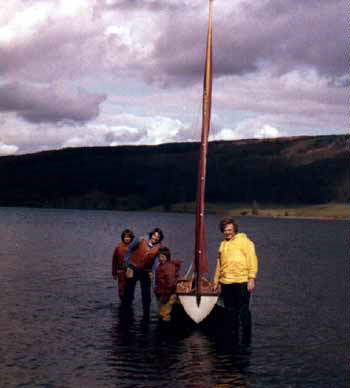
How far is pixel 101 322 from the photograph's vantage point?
2012cm

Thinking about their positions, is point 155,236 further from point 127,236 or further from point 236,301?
point 236,301

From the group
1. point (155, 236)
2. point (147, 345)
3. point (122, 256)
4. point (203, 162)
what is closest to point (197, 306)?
point (147, 345)

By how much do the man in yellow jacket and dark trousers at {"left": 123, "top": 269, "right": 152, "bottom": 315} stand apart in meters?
3.75

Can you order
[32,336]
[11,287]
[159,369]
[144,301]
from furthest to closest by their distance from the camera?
[11,287] < [144,301] < [32,336] < [159,369]

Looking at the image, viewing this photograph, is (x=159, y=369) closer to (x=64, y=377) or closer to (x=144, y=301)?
(x=64, y=377)

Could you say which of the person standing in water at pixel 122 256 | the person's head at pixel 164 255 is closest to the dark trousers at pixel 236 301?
the person's head at pixel 164 255

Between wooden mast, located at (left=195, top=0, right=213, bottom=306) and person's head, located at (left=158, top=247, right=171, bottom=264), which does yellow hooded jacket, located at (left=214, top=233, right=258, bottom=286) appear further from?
person's head, located at (left=158, top=247, right=171, bottom=264)

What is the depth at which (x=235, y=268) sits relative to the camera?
14961 millimetres

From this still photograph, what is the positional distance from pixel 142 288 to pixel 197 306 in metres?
2.56

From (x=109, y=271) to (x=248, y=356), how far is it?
81.0ft

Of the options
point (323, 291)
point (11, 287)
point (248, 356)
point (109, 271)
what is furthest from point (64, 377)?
point (109, 271)

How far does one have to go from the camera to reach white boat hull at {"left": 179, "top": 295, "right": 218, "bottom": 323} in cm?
1723

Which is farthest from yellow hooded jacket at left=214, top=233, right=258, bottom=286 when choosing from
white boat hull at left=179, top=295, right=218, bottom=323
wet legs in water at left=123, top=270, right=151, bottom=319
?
wet legs in water at left=123, top=270, right=151, bottom=319

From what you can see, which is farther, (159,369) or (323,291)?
(323,291)
